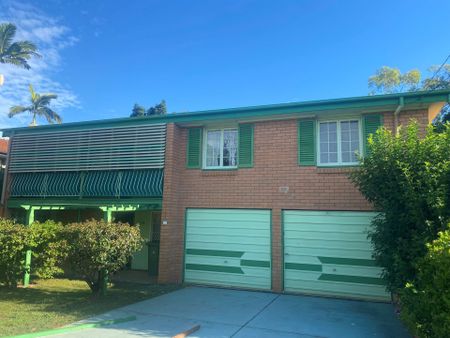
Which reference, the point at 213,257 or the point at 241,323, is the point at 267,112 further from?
the point at 241,323

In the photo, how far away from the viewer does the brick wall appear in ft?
33.6

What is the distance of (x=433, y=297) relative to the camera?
454 centimetres

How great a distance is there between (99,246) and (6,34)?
17035 mm

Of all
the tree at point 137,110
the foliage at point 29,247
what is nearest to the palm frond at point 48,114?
the tree at point 137,110

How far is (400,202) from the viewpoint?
666 cm

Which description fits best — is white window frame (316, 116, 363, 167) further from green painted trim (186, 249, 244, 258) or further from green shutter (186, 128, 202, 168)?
green shutter (186, 128, 202, 168)

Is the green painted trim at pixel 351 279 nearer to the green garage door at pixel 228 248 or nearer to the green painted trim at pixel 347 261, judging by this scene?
the green painted trim at pixel 347 261

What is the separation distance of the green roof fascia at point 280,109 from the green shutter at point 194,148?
21.6 inches

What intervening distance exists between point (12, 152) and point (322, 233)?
11797mm

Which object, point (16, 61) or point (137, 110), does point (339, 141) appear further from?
point (137, 110)

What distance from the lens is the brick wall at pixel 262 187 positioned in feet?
33.6

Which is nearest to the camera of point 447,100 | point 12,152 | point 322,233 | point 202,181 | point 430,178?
point 430,178

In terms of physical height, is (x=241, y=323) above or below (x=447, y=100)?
below

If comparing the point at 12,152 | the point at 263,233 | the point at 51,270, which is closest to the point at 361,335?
the point at 263,233
